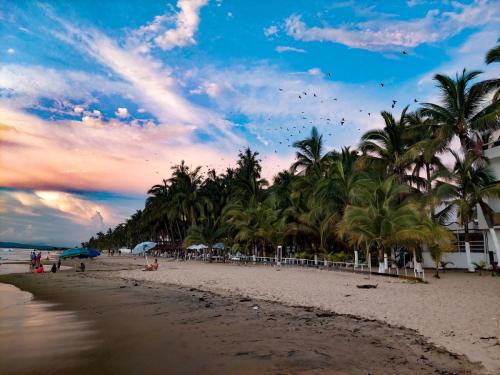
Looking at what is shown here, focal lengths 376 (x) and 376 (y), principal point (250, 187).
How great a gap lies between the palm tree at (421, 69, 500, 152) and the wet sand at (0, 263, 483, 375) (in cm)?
2075

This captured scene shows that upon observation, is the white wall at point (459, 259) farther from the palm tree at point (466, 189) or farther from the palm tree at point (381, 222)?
the palm tree at point (381, 222)

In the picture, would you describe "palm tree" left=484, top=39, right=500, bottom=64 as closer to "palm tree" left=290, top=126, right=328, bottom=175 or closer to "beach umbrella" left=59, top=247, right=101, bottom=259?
"palm tree" left=290, top=126, right=328, bottom=175

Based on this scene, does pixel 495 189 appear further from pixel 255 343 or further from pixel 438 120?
pixel 255 343

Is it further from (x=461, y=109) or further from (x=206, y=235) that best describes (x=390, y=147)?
(x=206, y=235)

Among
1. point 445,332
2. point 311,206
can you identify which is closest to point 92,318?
point 445,332

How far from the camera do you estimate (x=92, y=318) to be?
11.1m

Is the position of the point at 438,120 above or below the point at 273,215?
above

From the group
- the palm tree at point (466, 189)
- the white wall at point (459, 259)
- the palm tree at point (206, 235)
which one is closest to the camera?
the palm tree at point (466, 189)

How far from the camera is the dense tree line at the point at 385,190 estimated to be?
69.9 ft

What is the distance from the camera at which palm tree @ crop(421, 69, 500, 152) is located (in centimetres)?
2548

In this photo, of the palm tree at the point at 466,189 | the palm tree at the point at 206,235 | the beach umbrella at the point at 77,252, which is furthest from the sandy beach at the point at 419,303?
the beach umbrella at the point at 77,252

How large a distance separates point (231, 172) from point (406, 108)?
28839 mm

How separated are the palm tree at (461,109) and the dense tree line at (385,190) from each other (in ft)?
0.21

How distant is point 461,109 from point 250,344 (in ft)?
81.7
